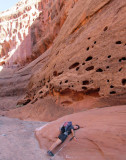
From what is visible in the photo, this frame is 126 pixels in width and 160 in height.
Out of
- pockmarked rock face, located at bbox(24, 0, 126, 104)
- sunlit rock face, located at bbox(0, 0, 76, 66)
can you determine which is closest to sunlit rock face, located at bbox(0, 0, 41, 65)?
sunlit rock face, located at bbox(0, 0, 76, 66)

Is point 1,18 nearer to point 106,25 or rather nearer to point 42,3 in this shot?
point 42,3

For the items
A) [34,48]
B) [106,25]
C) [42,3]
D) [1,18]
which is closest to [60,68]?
[106,25]

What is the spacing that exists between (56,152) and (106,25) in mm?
5177

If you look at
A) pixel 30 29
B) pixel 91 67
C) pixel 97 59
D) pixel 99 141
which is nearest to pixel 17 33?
pixel 30 29

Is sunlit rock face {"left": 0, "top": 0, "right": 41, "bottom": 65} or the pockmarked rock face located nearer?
the pockmarked rock face

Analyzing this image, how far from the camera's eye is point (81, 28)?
23.4 ft

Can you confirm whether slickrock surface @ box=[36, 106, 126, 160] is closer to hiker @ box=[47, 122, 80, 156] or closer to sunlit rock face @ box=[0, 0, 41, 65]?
hiker @ box=[47, 122, 80, 156]

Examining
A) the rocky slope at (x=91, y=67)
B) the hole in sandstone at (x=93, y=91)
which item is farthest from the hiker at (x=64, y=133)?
the hole in sandstone at (x=93, y=91)

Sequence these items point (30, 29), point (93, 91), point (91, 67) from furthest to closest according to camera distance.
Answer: point (30, 29) < point (91, 67) < point (93, 91)

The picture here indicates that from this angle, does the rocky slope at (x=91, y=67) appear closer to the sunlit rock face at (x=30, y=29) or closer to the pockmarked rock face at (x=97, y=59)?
the pockmarked rock face at (x=97, y=59)

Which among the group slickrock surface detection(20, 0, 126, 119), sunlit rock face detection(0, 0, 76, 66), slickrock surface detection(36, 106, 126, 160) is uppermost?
sunlit rock face detection(0, 0, 76, 66)

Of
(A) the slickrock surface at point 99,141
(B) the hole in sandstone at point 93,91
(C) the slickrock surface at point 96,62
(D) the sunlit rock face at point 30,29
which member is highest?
(D) the sunlit rock face at point 30,29

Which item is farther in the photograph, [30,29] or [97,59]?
[30,29]

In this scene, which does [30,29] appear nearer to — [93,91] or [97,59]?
[97,59]
